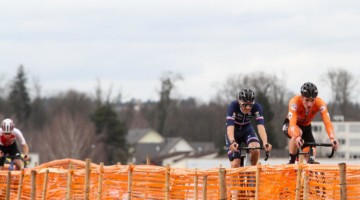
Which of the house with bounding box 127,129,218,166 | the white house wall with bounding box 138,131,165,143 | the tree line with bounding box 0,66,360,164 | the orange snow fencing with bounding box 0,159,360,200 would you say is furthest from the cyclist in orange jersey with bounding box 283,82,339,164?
the white house wall with bounding box 138,131,165,143

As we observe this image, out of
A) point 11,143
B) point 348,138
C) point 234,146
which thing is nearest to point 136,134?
point 348,138

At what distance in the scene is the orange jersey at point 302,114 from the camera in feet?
68.3

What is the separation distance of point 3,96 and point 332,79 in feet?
169

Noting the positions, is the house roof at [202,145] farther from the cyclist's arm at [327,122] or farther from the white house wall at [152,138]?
the cyclist's arm at [327,122]

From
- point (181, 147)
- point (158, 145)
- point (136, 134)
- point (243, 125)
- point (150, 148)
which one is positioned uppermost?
point (136, 134)

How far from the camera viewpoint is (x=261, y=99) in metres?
110

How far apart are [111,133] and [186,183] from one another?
328 ft

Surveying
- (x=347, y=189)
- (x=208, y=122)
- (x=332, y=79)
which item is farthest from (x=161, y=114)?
(x=347, y=189)

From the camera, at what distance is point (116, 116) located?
12425 centimetres

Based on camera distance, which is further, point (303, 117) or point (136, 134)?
point (136, 134)

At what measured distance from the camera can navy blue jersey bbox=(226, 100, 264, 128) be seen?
22.0 meters

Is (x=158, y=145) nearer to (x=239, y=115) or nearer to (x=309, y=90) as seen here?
(x=239, y=115)

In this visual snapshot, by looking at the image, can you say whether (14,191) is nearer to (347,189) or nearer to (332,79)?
(347,189)

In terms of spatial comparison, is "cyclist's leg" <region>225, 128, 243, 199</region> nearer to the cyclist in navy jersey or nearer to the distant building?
the cyclist in navy jersey
